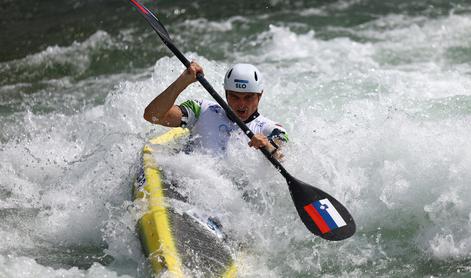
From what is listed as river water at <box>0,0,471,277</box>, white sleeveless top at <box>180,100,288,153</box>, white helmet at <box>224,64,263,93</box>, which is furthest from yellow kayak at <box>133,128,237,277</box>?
white helmet at <box>224,64,263,93</box>

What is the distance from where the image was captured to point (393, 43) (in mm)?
10258

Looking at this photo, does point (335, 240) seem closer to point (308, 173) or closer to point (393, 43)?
point (308, 173)

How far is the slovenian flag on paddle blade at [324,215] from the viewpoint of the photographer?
206 inches

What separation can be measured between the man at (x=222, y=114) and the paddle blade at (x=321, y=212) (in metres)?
0.36

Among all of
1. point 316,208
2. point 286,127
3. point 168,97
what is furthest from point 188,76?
point 286,127

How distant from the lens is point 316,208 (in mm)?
5379

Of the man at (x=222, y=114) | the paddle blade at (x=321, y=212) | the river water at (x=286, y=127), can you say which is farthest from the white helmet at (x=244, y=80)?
the paddle blade at (x=321, y=212)

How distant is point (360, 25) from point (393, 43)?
0.95 meters

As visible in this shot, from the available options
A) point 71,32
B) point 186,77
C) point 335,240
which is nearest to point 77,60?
point 71,32

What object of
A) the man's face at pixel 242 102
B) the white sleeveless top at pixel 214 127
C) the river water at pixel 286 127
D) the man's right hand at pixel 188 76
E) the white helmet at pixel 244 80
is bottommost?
the river water at pixel 286 127

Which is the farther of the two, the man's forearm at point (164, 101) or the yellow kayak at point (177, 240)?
the man's forearm at point (164, 101)

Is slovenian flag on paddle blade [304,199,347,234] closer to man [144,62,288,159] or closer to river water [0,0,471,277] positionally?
river water [0,0,471,277]

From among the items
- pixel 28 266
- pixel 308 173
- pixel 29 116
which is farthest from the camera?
pixel 29 116

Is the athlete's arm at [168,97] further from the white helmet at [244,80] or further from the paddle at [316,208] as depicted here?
the white helmet at [244,80]
